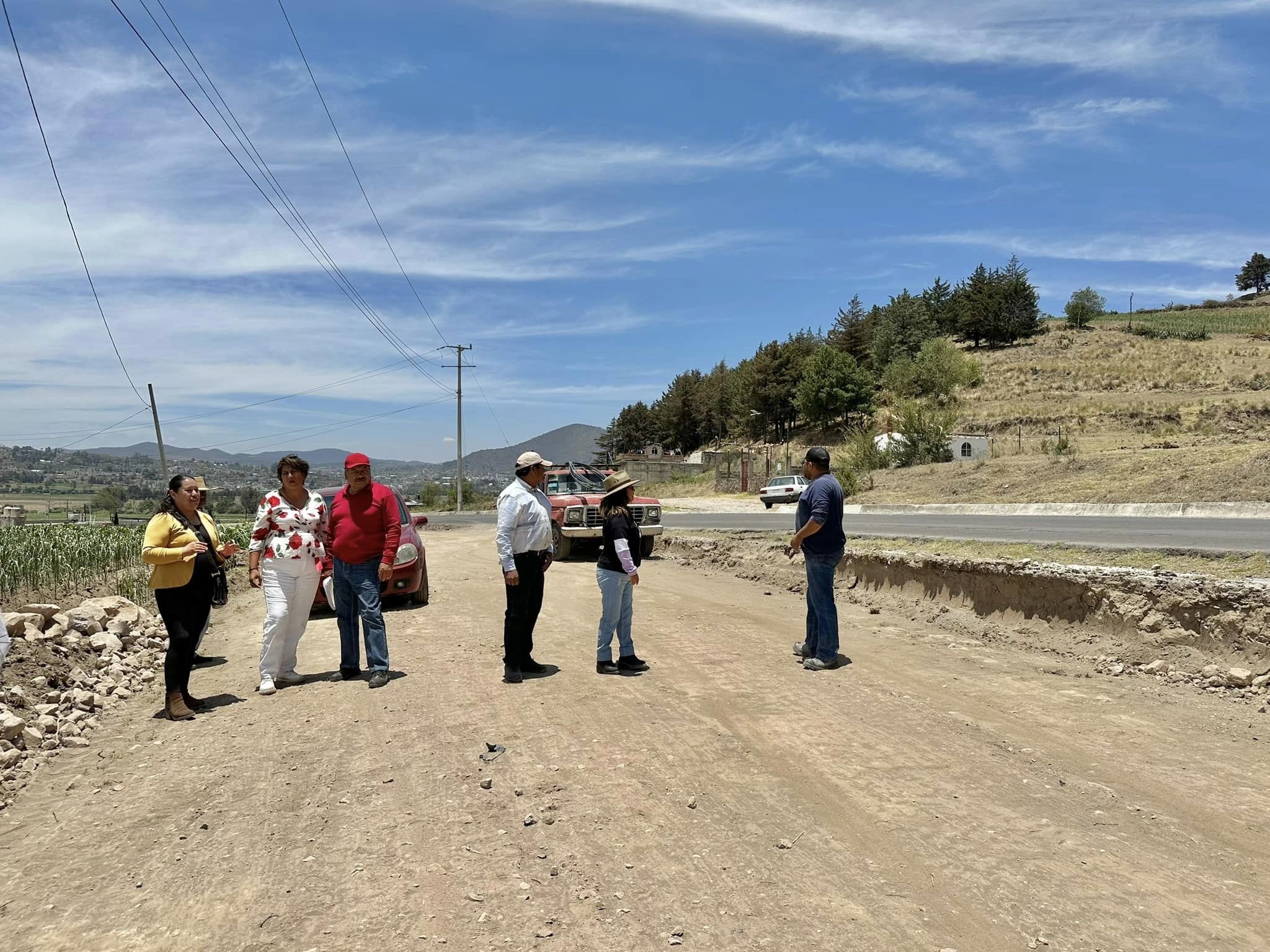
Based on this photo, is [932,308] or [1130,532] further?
[932,308]

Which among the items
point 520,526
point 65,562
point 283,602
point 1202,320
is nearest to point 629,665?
point 520,526

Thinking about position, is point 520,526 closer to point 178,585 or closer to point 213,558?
point 213,558

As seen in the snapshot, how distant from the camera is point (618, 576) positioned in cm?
696

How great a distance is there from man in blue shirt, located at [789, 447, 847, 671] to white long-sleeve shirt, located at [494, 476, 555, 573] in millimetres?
2179

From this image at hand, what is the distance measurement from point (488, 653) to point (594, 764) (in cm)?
318

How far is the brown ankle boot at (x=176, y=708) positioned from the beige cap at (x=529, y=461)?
2.93 meters

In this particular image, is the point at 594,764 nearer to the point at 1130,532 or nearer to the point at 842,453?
the point at 1130,532

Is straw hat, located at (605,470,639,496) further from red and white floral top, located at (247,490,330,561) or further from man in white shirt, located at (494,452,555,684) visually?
red and white floral top, located at (247,490,330,561)

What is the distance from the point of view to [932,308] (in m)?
96.9

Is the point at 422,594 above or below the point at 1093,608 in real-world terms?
below

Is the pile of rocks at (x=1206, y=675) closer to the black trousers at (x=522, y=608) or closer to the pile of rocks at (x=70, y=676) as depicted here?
the black trousers at (x=522, y=608)

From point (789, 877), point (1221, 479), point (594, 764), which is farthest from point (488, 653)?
point (1221, 479)

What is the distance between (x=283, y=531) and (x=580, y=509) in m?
10.00

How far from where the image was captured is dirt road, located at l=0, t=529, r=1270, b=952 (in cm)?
325
